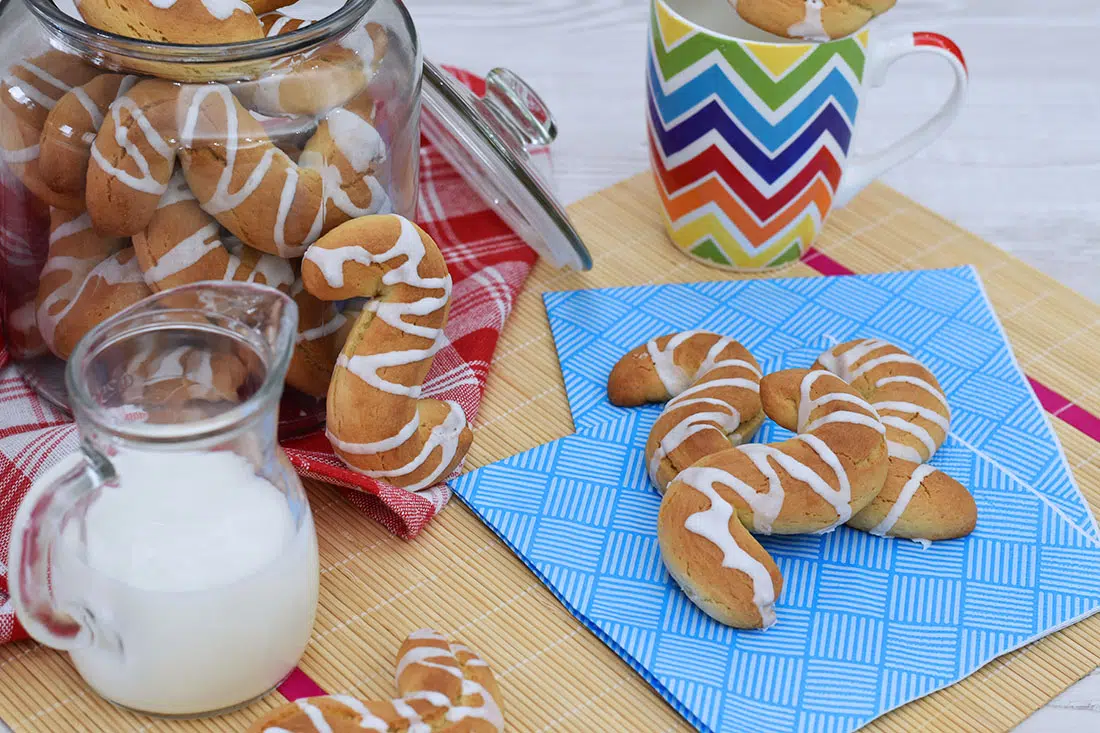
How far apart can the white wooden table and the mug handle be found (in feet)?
0.54

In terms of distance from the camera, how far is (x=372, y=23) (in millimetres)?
929

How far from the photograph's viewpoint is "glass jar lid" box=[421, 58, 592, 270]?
3.19 ft

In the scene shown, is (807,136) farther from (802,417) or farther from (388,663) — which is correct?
(388,663)

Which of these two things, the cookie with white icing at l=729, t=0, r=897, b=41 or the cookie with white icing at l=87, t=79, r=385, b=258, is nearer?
the cookie with white icing at l=87, t=79, r=385, b=258

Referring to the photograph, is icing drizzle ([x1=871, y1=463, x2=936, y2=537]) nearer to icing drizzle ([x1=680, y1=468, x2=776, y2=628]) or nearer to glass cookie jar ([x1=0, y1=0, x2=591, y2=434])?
icing drizzle ([x1=680, y1=468, x2=776, y2=628])

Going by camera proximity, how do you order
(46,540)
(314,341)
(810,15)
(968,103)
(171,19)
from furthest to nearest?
(968,103) → (810,15) → (314,341) → (171,19) → (46,540)

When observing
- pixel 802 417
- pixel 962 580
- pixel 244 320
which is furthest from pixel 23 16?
pixel 962 580

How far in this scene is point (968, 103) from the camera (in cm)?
148

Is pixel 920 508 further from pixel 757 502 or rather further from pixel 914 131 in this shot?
pixel 914 131

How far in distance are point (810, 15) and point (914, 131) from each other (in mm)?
198

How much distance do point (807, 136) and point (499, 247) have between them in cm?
27

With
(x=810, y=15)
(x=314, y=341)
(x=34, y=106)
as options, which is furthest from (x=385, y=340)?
A: (x=810, y=15)

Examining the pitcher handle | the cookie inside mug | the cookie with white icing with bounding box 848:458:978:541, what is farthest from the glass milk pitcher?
the cookie inside mug

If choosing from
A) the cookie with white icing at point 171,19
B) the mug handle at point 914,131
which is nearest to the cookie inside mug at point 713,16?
the mug handle at point 914,131
